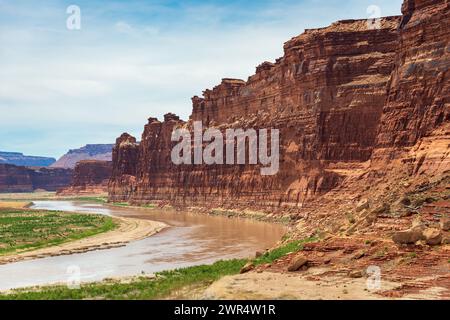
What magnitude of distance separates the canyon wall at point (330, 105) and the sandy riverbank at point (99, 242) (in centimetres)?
2288

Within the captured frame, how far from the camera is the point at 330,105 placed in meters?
78.5

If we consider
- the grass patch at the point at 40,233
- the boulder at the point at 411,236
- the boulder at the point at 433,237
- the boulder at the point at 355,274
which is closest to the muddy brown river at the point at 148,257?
the grass patch at the point at 40,233

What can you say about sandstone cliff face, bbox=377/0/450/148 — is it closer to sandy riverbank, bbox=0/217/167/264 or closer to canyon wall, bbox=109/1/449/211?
canyon wall, bbox=109/1/449/211

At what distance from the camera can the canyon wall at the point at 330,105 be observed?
4919 cm

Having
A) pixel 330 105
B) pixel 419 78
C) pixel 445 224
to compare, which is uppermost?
pixel 330 105

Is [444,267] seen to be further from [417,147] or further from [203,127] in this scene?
[203,127]

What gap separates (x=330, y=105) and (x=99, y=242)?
3973 centimetres

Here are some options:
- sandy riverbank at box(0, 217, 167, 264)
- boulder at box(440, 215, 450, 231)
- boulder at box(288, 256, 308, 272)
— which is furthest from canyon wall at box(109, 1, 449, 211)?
boulder at box(288, 256, 308, 272)

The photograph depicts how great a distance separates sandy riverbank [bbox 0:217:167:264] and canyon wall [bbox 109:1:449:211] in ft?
75.1

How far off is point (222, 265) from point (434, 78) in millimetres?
26716

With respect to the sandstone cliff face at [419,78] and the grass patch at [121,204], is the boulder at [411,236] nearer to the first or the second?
the sandstone cliff face at [419,78]

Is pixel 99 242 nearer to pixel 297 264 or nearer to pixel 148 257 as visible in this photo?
pixel 148 257

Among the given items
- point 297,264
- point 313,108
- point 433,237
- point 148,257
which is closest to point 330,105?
point 313,108

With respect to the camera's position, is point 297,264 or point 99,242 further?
point 99,242
